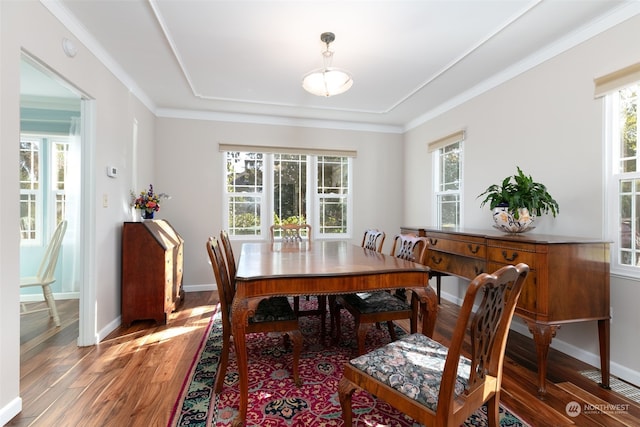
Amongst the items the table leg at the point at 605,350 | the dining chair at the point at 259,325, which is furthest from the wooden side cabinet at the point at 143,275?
the table leg at the point at 605,350

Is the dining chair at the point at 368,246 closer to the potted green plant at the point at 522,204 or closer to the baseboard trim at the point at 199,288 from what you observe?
the potted green plant at the point at 522,204

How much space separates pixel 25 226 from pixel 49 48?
9.99ft

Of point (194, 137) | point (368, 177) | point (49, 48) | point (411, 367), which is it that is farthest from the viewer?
point (368, 177)

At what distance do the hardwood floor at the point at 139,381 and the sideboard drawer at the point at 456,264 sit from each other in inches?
22.9


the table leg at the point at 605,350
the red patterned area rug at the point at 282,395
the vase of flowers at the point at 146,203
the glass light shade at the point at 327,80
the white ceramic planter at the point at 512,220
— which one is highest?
the glass light shade at the point at 327,80

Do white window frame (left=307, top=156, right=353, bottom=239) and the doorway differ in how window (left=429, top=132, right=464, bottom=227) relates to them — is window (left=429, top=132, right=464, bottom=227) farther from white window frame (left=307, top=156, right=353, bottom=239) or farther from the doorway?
the doorway

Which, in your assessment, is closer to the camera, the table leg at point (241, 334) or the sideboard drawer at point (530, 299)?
the table leg at point (241, 334)

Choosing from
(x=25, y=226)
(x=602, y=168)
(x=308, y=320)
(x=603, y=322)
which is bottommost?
(x=308, y=320)

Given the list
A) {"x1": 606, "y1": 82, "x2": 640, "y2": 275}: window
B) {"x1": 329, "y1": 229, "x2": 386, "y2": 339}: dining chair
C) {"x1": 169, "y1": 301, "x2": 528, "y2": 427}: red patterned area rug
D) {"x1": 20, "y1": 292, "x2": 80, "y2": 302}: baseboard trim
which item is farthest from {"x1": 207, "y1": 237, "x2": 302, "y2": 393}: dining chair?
{"x1": 20, "y1": 292, "x2": 80, "y2": 302}: baseboard trim

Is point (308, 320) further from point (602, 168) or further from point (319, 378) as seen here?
point (602, 168)

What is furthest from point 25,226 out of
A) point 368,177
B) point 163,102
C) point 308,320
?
point 368,177

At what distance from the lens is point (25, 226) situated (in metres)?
3.92

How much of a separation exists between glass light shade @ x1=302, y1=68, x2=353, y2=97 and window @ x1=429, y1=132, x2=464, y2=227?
78.1 inches

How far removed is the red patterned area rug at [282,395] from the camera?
164cm
